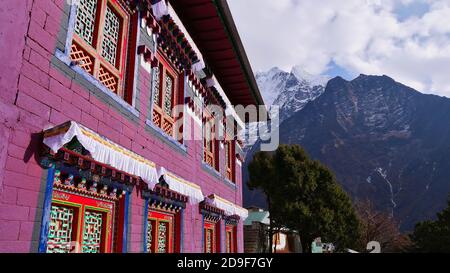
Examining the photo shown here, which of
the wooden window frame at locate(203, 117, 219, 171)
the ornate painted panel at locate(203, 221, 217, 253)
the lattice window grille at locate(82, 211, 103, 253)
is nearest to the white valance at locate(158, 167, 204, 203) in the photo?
the lattice window grille at locate(82, 211, 103, 253)

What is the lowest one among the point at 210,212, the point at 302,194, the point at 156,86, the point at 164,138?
the point at 210,212

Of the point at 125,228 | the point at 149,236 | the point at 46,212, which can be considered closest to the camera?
the point at 46,212

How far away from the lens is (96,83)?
444cm

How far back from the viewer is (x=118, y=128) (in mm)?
4902

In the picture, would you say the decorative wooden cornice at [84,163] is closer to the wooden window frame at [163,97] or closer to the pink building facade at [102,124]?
the pink building facade at [102,124]

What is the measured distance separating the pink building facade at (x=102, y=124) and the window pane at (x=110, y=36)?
0.02 m

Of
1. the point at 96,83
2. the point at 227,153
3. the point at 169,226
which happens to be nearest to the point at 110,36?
the point at 96,83

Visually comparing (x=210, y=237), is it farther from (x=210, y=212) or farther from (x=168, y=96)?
(x=168, y=96)

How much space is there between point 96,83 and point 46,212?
1749 mm

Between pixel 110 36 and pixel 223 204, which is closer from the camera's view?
pixel 110 36

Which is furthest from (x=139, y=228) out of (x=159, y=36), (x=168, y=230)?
(x=159, y=36)

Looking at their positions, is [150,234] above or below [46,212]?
below

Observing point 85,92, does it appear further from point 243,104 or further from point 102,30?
point 243,104

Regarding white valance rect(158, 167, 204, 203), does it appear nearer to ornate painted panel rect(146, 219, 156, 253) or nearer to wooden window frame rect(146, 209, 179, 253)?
wooden window frame rect(146, 209, 179, 253)
